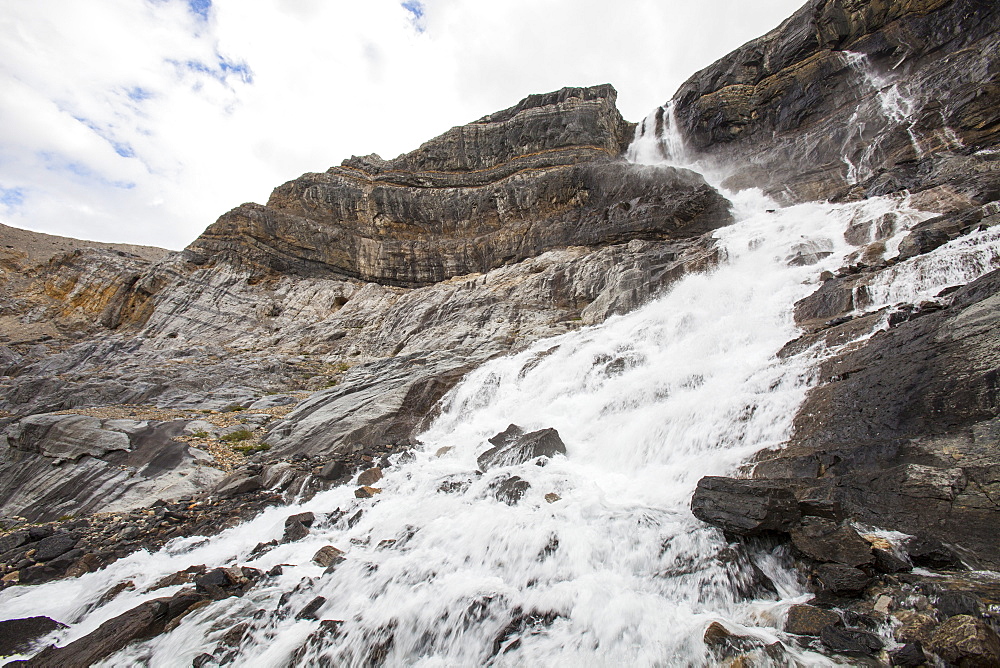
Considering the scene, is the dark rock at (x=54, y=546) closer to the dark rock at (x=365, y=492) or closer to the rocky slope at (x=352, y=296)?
the rocky slope at (x=352, y=296)

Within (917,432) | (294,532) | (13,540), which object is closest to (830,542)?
(917,432)

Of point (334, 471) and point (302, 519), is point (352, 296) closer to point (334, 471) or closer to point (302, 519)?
point (334, 471)

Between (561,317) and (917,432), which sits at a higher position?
(561,317)

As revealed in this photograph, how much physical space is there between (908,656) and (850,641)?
0.46m

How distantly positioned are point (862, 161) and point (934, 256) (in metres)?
19.4

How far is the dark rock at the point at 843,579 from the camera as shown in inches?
187

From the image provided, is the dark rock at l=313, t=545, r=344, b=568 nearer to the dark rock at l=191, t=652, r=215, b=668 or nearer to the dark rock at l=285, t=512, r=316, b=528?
the dark rock at l=285, t=512, r=316, b=528

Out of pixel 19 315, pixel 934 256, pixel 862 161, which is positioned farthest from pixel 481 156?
pixel 19 315

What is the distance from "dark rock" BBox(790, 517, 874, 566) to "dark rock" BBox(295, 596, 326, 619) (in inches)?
261

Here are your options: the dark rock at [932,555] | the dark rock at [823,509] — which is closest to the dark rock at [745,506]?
the dark rock at [823,509]

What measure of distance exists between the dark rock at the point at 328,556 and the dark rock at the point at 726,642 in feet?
19.3

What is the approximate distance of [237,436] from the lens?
16203mm

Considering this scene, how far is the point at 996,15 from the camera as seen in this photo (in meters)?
25.4

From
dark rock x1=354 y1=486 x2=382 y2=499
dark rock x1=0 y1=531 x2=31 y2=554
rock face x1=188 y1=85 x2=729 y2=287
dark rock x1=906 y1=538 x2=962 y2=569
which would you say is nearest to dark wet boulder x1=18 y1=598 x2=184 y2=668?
dark rock x1=354 y1=486 x2=382 y2=499
